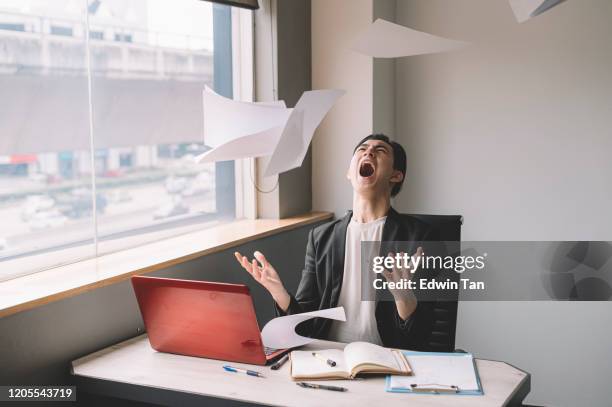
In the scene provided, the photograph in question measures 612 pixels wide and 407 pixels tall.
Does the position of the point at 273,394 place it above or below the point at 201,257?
below

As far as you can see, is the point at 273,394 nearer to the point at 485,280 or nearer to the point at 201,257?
the point at 201,257

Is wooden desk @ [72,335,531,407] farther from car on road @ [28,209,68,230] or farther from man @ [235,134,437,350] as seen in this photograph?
car on road @ [28,209,68,230]

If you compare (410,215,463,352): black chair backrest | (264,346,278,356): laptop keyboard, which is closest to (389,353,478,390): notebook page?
(264,346,278,356): laptop keyboard

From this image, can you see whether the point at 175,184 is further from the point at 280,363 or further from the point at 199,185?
the point at 280,363

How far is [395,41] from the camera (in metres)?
2.24

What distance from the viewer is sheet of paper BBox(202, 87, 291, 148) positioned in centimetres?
221

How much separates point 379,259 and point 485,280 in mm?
1524

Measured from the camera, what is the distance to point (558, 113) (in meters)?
3.56

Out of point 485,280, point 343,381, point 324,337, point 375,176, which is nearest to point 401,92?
point 485,280

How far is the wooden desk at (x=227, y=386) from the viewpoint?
70.6 inches

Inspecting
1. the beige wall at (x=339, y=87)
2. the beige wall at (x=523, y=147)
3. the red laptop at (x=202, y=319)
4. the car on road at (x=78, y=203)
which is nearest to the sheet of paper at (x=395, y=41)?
the red laptop at (x=202, y=319)

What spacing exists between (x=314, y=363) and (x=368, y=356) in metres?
0.16

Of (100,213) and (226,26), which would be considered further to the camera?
(226,26)

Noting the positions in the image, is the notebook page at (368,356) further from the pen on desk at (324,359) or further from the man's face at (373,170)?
the man's face at (373,170)
